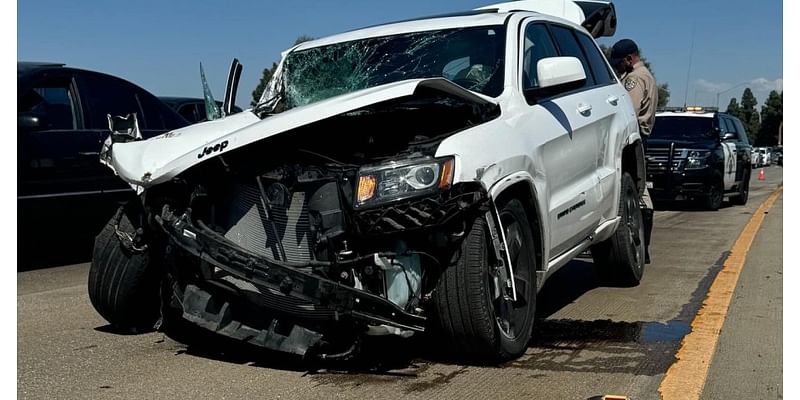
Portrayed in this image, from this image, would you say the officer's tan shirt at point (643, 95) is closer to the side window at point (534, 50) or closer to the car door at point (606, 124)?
the car door at point (606, 124)

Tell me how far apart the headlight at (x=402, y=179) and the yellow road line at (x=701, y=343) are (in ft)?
4.24

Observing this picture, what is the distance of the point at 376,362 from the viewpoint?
438cm

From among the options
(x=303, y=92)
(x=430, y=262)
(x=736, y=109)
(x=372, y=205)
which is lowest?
(x=430, y=262)

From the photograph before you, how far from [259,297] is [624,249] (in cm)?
329

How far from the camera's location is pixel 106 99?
8039mm

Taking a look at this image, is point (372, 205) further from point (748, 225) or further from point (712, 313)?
point (748, 225)

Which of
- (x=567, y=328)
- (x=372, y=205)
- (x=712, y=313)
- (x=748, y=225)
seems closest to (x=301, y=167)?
(x=372, y=205)

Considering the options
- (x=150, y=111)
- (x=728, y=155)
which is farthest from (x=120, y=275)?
(x=728, y=155)

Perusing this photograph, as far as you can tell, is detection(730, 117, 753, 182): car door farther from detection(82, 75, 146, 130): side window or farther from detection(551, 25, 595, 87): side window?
detection(82, 75, 146, 130): side window

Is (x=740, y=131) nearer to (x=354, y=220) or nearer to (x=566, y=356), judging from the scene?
(x=566, y=356)

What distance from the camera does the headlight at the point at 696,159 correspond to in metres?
15.3

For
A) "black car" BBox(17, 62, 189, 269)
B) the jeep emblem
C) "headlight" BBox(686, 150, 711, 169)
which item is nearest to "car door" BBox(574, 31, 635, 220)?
the jeep emblem

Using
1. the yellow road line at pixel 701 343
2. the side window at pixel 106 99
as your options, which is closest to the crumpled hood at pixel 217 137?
the yellow road line at pixel 701 343

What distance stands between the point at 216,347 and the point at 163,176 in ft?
3.62
